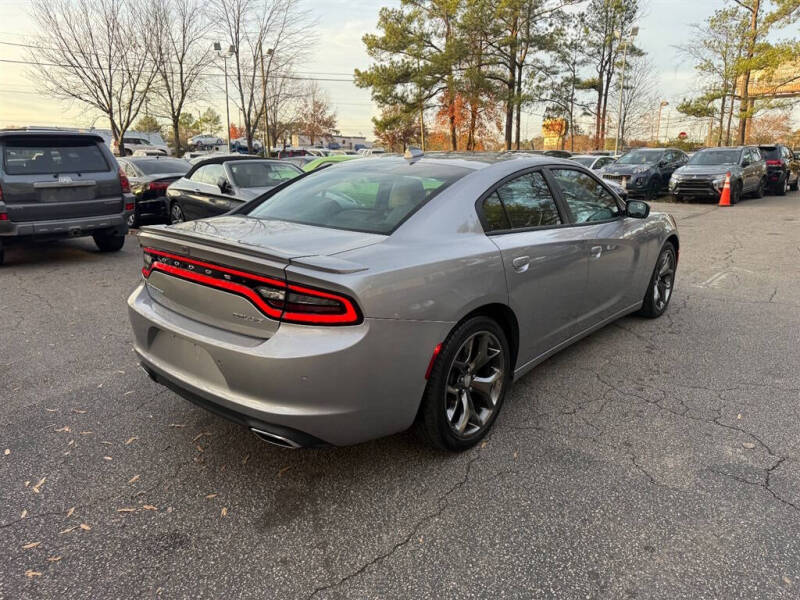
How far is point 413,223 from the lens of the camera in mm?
2633

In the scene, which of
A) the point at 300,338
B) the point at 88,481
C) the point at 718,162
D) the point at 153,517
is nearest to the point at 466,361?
the point at 300,338

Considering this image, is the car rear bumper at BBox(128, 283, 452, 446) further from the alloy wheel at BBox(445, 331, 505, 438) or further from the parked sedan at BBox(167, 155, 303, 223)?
the parked sedan at BBox(167, 155, 303, 223)

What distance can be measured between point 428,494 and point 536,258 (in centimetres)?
144

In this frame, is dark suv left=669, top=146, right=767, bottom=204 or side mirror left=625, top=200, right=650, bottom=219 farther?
dark suv left=669, top=146, right=767, bottom=204

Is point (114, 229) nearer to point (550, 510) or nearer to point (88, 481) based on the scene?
point (88, 481)

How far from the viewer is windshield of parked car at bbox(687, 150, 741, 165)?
53.4ft

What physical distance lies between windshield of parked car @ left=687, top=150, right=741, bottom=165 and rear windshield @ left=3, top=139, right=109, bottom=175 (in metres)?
16.2

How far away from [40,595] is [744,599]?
97.8 inches

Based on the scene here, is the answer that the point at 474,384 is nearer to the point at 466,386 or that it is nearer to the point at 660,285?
the point at 466,386

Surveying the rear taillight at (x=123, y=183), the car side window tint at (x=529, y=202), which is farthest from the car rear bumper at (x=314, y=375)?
the rear taillight at (x=123, y=183)

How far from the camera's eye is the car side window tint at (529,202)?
10.1 ft

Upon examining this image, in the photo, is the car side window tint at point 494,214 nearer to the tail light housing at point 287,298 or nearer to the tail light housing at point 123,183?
the tail light housing at point 287,298

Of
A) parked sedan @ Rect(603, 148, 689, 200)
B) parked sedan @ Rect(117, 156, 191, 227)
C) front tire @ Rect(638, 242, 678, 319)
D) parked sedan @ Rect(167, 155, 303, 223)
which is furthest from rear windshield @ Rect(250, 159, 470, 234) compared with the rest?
parked sedan @ Rect(603, 148, 689, 200)

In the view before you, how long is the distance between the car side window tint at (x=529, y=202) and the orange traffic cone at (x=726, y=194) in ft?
47.5
